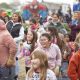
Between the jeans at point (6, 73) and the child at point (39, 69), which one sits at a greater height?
the child at point (39, 69)

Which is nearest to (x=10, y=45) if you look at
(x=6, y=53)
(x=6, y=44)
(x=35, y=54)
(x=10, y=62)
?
(x=6, y=44)

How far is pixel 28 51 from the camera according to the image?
323 inches

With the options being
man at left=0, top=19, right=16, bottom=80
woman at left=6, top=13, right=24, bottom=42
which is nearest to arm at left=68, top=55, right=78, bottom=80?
man at left=0, top=19, right=16, bottom=80

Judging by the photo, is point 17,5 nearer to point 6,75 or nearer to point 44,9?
point 44,9

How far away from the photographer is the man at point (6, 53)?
25.0 ft

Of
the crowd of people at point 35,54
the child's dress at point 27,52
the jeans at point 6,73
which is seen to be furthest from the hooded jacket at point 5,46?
the child's dress at point 27,52

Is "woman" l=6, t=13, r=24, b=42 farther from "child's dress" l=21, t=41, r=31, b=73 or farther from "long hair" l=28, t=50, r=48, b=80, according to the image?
"long hair" l=28, t=50, r=48, b=80

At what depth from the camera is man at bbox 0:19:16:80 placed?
7617mm

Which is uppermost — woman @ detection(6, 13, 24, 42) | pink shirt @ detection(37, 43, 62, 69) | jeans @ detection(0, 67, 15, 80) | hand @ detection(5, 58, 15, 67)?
woman @ detection(6, 13, 24, 42)

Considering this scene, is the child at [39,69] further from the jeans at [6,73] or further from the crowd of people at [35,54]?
the jeans at [6,73]

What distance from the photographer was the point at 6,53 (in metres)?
7.76

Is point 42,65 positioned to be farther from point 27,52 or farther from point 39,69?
point 27,52

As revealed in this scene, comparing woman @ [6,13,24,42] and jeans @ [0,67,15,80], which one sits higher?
woman @ [6,13,24,42]

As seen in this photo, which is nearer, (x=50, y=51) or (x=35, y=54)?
(x=35, y=54)
